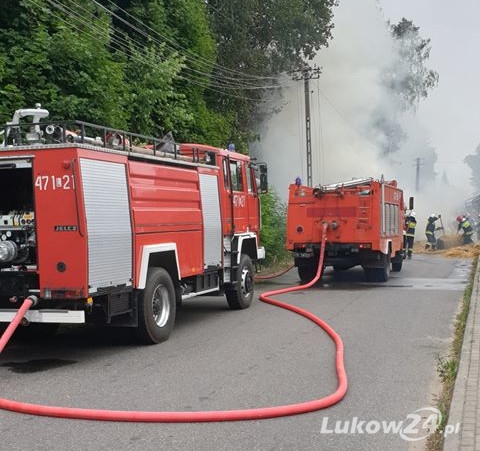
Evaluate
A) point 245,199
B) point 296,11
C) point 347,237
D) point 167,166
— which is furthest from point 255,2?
point 167,166

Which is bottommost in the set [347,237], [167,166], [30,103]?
[347,237]

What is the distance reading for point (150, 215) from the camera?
780 centimetres

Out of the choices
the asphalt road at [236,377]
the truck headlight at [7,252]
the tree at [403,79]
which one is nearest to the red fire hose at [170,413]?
the asphalt road at [236,377]

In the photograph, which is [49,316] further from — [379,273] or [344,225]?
[379,273]

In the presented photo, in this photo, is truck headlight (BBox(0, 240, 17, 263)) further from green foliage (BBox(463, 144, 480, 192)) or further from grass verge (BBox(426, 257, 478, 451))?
green foliage (BBox(463, 144, 480, 192))

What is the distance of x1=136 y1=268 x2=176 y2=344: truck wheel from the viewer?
7.64 m

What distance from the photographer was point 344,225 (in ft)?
49.1

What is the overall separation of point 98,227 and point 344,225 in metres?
9.08

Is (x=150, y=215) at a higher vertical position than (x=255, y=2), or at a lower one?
lower

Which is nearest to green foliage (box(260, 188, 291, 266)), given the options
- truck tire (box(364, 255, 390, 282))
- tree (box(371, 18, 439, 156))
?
truck tire (box(364, 255, 390, 282))

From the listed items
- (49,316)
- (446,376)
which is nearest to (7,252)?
(49,316)

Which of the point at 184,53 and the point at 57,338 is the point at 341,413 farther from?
the point at 184,53

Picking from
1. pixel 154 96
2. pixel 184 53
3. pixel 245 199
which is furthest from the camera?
pixel 184 53

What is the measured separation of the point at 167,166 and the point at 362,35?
3696cm
